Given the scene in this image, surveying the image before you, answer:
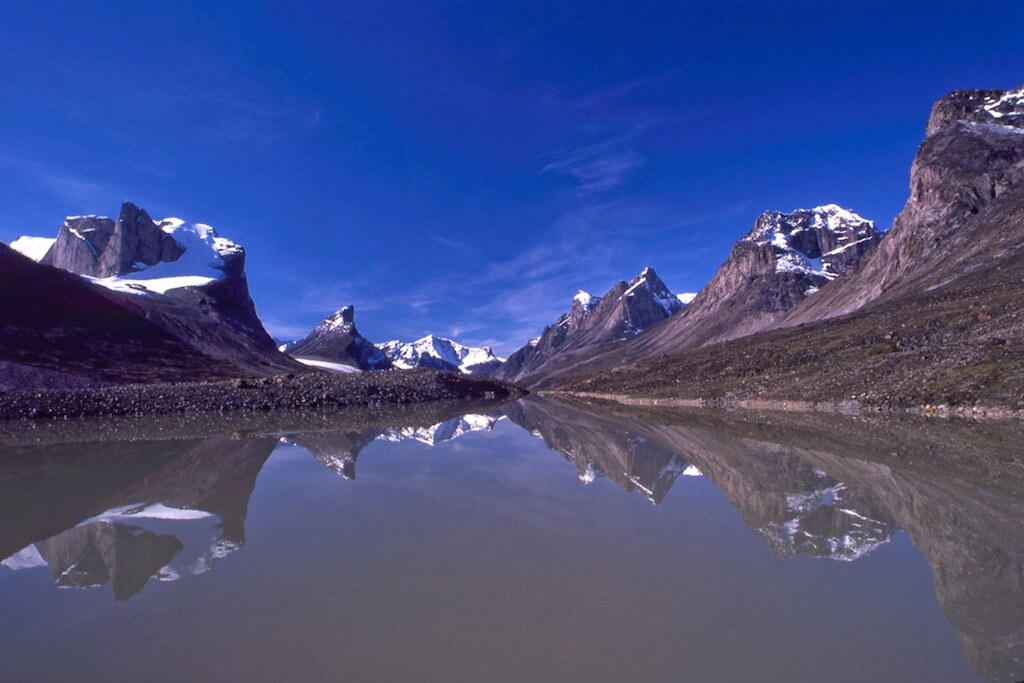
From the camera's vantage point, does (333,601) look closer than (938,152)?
Yes

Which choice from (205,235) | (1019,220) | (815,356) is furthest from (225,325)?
(1019,220)

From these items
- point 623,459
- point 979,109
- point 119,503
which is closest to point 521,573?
point 119,503

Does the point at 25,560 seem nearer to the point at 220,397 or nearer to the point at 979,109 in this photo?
the point at 220,397

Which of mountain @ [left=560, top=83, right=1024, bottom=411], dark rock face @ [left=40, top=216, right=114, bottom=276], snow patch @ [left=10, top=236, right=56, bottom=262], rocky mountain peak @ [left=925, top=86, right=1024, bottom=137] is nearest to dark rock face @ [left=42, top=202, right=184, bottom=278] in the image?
dark rock face @ [left=40, top=216, right=114, bottom=276]

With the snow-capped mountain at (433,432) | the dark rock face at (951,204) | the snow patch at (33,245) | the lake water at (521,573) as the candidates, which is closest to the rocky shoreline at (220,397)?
the snow-capped mountain at (433,432)

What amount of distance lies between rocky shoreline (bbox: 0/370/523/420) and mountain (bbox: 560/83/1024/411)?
35.1 metres

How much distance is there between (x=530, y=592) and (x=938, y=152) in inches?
5821

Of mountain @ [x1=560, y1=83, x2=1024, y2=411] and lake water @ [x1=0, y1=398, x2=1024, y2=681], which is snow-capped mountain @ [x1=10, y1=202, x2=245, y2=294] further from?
lake water @ [x1=0, y1=398, x2=1024, y2=681]

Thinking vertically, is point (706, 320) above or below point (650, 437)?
above

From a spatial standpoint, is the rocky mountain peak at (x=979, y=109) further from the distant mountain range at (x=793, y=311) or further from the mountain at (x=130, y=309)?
the mountain at (x=130, y=309)

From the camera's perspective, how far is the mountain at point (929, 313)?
3638 cm

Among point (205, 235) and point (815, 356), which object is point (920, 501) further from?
point (205, 235)

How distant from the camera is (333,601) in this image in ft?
22.4

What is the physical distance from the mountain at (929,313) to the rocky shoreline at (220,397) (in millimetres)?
35143
